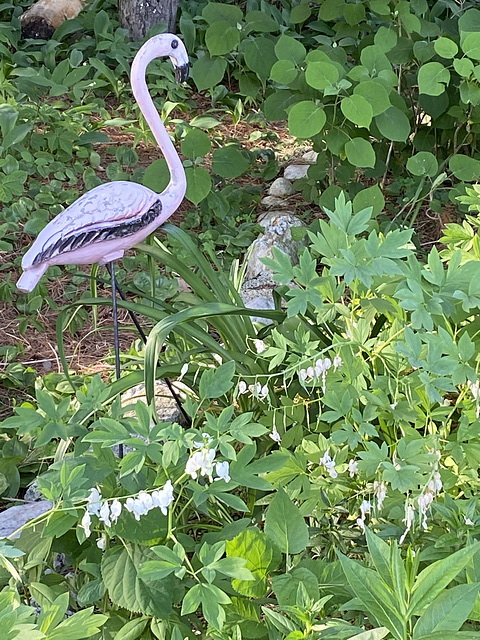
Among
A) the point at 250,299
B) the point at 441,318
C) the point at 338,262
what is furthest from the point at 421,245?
the point at 338,262

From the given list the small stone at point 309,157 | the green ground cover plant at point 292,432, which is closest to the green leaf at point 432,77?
the green ground cover plant at point 292,432

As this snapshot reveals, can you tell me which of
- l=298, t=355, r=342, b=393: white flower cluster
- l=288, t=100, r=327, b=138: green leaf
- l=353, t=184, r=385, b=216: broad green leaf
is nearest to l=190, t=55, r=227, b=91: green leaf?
l=288, t=100, r=327, b=138: green leaf

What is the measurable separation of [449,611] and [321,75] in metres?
1.88

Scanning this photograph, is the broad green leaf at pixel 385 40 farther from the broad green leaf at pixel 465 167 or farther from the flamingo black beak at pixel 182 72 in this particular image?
the flamingo black beak at pixel 182 72

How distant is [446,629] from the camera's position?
2.59ft

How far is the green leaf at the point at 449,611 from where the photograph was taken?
79 centimetres

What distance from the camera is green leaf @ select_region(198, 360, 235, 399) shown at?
1.12 m

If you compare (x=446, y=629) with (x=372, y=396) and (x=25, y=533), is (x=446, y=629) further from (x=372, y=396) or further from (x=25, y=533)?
(x=25, y=533)

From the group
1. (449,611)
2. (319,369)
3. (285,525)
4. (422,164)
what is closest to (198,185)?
(422,164)

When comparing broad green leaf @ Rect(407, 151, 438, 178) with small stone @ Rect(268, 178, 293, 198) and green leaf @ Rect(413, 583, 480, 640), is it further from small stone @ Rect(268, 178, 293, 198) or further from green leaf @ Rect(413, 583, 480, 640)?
green leaf @ Rect(413, 583, 480, 640)

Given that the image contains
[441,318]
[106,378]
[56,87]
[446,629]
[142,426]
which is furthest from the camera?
[56,87]

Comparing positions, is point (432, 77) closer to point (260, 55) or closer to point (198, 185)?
point (260, 55)

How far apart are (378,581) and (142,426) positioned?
0.41m

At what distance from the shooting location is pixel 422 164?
2.62 metres
